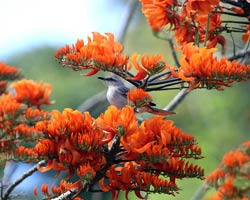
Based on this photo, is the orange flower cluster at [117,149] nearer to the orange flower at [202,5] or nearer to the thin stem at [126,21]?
the orange flower at [202,5]

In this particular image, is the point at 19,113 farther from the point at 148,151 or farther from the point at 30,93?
the point at 148,151

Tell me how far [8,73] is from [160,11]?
0.74 metres

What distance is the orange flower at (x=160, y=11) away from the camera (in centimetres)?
216

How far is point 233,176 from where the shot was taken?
1718 millimetres

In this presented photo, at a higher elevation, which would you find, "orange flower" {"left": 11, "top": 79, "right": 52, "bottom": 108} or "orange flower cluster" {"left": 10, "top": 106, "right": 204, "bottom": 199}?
"orange flower cluster" {"left": 10, "top": 106, "right": 204, "bottom": 199}

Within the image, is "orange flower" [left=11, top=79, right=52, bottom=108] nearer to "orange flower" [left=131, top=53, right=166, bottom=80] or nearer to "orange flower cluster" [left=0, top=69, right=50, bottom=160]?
"orange flower cluster" [left=0, top=69, right=50, bottom=160]

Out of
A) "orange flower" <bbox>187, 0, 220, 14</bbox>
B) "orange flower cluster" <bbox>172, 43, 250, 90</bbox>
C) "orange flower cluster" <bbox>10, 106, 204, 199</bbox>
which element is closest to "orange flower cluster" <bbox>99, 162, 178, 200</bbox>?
"orange flower cluster" <bbox>10, 106, 204, 199</bbox>

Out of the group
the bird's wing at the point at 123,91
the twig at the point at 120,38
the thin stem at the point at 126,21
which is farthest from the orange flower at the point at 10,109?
the thin stem at the point at 126,21

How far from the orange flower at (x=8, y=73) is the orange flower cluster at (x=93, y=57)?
0.83 m

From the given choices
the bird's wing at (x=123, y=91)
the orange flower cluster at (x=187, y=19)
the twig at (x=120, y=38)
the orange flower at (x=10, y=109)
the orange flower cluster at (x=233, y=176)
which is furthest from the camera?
the twig at (x=120, y=38)

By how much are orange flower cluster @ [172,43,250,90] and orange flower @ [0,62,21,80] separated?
98cm

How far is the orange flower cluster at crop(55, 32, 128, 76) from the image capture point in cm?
186

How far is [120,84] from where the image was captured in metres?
2.08

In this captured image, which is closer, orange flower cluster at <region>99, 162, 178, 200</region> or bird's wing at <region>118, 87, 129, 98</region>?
orange flower cluster at <region>99, 162, 178, 200</region>
